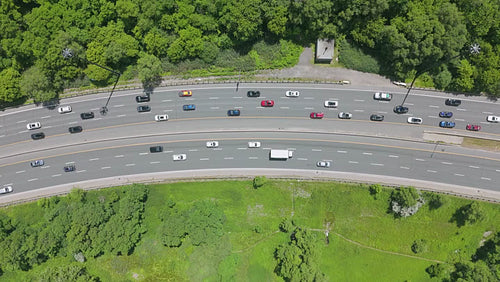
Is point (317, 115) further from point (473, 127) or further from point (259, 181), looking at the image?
point (473, 127)

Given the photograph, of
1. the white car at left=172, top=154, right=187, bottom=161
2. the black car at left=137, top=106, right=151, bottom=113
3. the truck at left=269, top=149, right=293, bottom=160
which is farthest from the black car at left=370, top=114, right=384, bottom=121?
the black car at left=137, top=106, right=151, bottom=113

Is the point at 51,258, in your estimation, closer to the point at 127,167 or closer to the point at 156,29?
the point at 127,167

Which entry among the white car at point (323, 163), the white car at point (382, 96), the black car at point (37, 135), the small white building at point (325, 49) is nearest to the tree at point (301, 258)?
the white car at point (323, 163)

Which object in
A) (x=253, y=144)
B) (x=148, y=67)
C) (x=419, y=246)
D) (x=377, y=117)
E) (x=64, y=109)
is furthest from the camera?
(x=64, y=109)

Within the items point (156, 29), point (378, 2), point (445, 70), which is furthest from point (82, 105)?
point (445, 70)

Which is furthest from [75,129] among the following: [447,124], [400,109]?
[447,124]

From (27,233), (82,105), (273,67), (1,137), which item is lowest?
(27,233)
